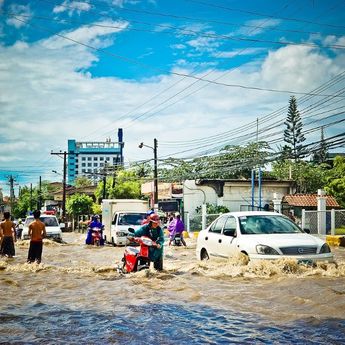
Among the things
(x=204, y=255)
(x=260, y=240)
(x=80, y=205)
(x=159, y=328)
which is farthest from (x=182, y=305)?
(x=80, y=205)

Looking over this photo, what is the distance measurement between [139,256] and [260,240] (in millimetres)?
2743

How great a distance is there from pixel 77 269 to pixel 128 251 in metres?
2.81

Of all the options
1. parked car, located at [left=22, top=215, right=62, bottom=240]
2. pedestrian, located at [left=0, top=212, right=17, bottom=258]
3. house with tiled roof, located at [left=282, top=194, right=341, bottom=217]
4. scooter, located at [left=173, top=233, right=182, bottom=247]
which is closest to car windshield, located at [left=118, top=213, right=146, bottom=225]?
scooter, located at [left=173, top=233, right=182, bottom=247]

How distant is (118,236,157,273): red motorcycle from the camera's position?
1095 centimetres

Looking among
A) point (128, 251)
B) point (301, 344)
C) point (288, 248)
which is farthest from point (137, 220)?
point (301, 344)

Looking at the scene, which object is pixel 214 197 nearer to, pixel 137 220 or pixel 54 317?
pixel 137 220

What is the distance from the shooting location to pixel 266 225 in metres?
11.6

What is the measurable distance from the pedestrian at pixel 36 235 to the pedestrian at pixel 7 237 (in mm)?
2049

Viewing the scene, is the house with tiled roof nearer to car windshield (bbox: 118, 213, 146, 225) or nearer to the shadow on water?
car windshield (bbox: 118, 213, 146, 225)

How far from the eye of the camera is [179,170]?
75625 mm

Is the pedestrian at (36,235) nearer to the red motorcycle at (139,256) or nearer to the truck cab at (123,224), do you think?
the red motorcycle at (139,256)

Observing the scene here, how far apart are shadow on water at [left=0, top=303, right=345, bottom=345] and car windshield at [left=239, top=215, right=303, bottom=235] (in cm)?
388

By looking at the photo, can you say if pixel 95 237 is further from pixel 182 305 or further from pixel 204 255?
pixel 182 305

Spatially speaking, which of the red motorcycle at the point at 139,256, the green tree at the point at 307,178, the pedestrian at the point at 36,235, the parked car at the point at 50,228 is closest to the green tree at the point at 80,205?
the green tree at the point at 307,178
